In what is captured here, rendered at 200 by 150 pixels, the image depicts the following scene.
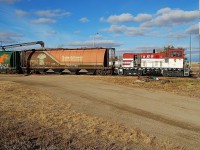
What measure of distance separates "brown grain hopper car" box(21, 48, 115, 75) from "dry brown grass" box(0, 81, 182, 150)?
83.7 ft

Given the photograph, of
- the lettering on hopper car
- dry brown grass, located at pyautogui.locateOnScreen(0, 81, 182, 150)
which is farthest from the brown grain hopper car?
dry brown grass, located at pyautogui.locateOnScreen(0, 81, 182, 150)

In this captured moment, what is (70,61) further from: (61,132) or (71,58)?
(61,132)

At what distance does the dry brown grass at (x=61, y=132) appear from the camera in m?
8.22

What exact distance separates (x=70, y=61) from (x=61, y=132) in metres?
31.7

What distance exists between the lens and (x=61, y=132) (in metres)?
9.74

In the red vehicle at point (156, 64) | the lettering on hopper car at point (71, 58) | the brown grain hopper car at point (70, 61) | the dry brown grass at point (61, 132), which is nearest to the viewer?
the dry brown grass at point (61, 132)

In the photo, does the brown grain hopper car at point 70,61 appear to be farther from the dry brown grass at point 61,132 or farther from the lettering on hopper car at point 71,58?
the dry brown grass at point 61,132

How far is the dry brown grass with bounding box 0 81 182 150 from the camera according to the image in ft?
27.0

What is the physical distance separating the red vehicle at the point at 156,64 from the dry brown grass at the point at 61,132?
79.0 ft

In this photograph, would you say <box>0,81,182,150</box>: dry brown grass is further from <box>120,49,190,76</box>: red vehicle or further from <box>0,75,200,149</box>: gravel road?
<box>120,49,190,76</box>: red vehicle

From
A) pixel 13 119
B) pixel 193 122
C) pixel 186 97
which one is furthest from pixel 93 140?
pixel 186 97

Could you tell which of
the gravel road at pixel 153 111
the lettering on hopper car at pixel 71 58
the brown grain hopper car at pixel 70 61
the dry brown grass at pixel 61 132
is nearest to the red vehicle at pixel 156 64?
the brown grain hopper car at pixel 70 61

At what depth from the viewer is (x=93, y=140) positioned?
8.93 metres

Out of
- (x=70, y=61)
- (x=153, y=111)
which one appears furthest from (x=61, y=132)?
(x=70, y=61)
